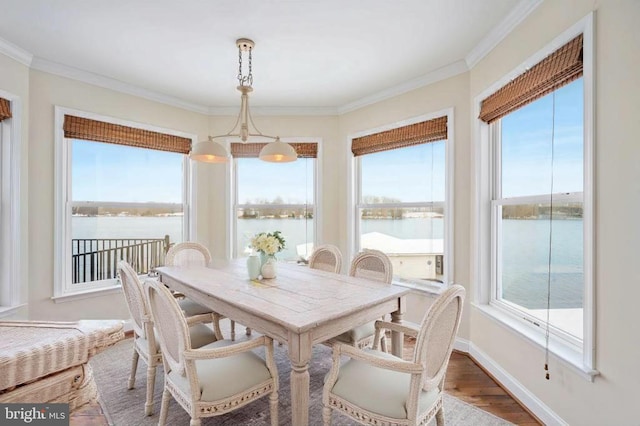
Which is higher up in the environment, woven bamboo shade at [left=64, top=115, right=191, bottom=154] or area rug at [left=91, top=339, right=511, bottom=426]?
woven bamboo shade at [left=64, top=115, right=191, bottom=154]

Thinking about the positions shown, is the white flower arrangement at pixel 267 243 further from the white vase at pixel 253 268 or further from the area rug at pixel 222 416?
the area rug at pixel 222 416

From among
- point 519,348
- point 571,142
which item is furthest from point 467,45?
point 519,348

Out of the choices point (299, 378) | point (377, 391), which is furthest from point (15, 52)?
point (377, 391)

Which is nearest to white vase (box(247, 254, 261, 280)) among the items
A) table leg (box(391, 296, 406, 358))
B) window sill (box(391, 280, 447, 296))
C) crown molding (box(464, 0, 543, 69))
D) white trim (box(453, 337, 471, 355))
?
table leg (box(391, 296, 406, 358))

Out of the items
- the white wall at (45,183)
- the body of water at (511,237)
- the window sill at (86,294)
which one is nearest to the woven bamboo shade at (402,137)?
the body of water at (511,237)

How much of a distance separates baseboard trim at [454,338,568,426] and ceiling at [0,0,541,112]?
2.54 meters

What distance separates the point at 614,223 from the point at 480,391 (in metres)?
1.50

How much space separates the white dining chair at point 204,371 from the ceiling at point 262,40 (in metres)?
1.92

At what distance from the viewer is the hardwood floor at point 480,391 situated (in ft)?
6.61

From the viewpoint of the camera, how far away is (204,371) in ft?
5.27

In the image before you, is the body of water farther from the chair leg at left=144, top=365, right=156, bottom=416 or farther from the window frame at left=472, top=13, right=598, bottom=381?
the chair leg at left=144, top=365, right=156, bottom=416

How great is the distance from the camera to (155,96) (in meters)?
3.60

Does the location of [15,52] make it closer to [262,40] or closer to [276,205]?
[262,40]

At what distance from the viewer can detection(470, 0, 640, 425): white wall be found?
1.41m
